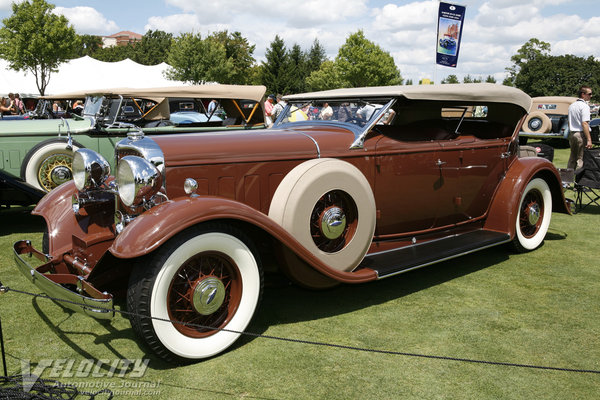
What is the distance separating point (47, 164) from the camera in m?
7.12

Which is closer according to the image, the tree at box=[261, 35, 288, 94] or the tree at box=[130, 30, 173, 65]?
the tree at box=[261, 35, 288, 94]

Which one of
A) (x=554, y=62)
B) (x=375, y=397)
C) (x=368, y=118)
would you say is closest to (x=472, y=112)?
(x=368, y=118)

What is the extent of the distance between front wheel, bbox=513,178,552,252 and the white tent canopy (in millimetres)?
27320

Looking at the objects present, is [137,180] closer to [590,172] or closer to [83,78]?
[590,172]

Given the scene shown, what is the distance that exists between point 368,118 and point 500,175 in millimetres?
1876

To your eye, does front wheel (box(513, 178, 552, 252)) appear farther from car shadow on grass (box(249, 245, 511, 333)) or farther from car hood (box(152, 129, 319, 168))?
car hood (box(152, 129, 319, 168))

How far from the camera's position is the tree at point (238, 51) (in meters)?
46.8

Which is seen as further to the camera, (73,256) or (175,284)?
(73,256)

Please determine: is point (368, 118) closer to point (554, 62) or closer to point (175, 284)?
point (175, 284)

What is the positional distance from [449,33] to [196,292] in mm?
10551

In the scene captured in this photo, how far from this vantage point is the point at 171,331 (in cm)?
283

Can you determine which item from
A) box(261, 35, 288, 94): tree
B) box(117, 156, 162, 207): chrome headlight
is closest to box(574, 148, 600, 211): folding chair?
box(117, 156, 162, 207): chrome headlight

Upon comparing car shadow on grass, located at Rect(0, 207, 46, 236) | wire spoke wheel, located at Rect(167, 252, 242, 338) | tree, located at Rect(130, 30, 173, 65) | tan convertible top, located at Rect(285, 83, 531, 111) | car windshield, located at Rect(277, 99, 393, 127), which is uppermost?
tree, located at Rect(130, 30, 173, 65)

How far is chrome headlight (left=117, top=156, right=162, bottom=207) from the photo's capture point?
2.99 m
